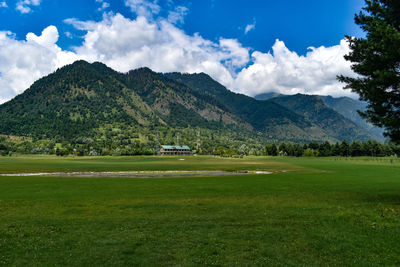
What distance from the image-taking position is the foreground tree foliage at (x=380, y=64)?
21.9 m

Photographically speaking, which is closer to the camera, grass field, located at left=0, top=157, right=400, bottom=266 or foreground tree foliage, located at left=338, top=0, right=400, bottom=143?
grass field, located at left=0, top=157, right=400, bottom=266

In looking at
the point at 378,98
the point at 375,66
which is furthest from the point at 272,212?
the point at 375,66

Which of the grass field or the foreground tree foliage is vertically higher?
the foreground tree foliage

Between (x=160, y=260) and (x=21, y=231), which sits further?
(x=21, y=231)

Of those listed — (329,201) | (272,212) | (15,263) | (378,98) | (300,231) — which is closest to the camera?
(15,263)

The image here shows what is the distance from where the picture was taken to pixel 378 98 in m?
24.1

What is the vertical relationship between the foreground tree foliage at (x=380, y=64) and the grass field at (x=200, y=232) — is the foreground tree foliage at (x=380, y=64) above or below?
above

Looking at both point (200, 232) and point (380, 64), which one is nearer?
point (200, 232)

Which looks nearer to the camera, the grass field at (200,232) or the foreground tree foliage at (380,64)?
the grass field at (200,232)

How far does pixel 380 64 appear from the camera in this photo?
80.3 ft

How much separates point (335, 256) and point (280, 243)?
9.22 ft

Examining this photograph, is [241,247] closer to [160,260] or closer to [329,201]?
[160,260]

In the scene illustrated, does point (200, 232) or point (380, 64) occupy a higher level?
point (380, 64)

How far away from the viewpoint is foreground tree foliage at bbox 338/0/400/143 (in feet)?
71.8
